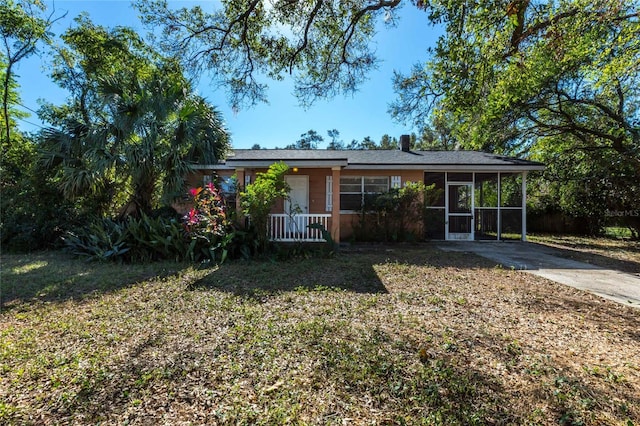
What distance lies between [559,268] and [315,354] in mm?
6900

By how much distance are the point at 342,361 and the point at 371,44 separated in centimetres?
791

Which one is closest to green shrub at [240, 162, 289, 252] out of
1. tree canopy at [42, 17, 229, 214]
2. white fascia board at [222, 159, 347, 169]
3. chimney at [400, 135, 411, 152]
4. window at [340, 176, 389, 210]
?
white fascia board at [222, 159, 347, 169]

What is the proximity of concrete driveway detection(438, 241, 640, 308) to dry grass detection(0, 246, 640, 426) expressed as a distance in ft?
2.36

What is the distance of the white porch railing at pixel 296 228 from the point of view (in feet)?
27.4

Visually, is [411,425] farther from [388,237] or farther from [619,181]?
[619,181]

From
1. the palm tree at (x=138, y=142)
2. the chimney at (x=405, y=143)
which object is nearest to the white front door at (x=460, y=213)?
the chimney at (x=405, y=143)

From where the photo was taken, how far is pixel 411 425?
78.6 inches

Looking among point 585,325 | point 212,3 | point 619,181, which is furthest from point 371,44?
point 619,181

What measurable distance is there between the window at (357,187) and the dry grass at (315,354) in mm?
5952

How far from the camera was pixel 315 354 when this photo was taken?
287 centimetres

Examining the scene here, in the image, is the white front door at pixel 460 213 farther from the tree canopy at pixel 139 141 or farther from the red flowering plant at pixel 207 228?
the tree canopy at pixel 139 141

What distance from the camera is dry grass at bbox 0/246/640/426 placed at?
2146mm

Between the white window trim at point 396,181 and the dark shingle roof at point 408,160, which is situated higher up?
the dark shingle roof at point 408,160

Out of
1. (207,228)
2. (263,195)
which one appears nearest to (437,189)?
(263,195)
